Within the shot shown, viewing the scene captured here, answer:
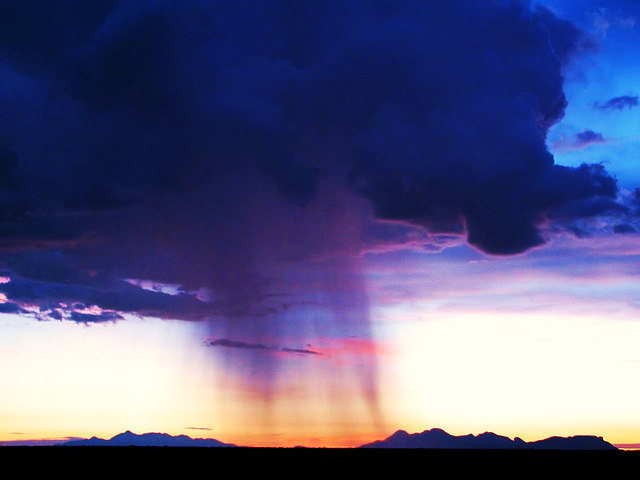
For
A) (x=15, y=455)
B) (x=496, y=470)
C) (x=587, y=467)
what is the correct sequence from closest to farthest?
(x=496, y=470) → (x=587, y=467) → (x=15, y=455)

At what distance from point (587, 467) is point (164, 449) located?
62062 millimetres

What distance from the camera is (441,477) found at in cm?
7638

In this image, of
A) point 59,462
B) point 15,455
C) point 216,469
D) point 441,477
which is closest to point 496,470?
point 441,477

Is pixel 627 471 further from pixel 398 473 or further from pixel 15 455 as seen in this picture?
Result: pixel 15 455

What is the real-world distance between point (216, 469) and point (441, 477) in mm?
23483

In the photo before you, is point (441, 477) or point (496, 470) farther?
point (496, 470)

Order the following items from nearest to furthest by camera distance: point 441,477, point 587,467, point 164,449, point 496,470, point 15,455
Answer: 1. point 441,477
2. point 496,470
3. point 587,467
4. point 15,455
5. point 164,449

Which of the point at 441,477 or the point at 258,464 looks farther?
the point at 258,464

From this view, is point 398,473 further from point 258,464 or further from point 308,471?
point 258,464

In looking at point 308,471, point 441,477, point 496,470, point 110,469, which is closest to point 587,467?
point 496,470

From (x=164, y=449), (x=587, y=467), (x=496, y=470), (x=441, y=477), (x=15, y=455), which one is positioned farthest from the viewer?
(x=164, y=449)

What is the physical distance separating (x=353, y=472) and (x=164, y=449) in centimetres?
4765

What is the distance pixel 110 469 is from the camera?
7875 cm

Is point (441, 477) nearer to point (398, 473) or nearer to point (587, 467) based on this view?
point (398, 473)
